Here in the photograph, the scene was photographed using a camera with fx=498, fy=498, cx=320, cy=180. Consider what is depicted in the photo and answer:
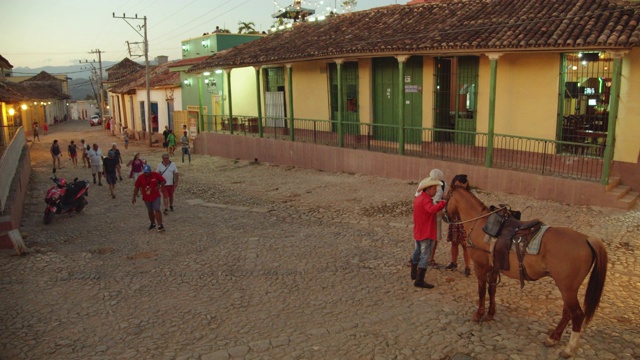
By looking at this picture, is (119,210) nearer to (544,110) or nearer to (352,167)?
(352,167)

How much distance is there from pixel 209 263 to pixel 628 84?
9.97 m

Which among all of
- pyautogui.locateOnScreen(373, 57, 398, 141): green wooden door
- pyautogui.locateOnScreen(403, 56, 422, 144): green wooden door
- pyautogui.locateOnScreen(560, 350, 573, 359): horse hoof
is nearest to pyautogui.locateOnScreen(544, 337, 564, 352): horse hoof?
pyautogui.locateOnScreen(560, 350, 573, 359): horse hoof

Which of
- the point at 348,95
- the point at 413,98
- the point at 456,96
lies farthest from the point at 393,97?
the point at 456,96

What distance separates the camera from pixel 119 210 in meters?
13.4

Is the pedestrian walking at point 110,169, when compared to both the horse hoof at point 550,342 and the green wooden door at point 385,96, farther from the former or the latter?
the horse hoof at point 550,342

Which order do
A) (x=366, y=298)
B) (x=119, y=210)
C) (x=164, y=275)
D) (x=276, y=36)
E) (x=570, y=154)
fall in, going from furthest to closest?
1. (x=276, y=36)
2. (x=119, y=210)
3. (x=570, y=154)
4. (x=164, y=275)
5. (x=366, y=298)

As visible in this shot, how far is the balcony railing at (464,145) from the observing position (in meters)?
11.9

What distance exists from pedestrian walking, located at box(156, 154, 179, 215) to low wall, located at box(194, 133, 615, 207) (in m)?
6.30

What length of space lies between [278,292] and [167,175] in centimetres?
583

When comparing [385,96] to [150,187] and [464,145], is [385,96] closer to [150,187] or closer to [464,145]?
[464,145]

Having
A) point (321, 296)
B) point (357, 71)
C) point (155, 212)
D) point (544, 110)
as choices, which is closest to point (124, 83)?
point (357, 71)

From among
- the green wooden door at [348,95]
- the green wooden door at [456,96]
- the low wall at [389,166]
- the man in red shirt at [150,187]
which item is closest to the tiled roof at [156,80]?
the low wall at [389,166]

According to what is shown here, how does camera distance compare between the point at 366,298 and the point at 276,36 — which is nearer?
the point at 366,298

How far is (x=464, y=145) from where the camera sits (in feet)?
48.5
